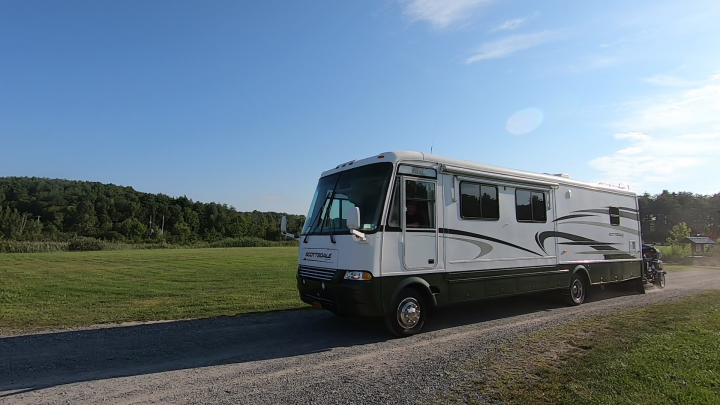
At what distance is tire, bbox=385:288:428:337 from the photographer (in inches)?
285

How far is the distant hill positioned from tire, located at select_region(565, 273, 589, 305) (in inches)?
2599

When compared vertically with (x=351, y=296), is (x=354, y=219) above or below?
above

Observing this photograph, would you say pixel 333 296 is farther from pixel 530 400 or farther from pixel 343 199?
pixel 530 400

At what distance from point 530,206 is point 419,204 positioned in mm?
3838

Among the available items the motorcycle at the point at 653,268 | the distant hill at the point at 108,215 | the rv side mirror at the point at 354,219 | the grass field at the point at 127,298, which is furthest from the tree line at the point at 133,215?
the rv side mirror at the point at 354,219

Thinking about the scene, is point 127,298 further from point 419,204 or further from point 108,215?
point 108,215

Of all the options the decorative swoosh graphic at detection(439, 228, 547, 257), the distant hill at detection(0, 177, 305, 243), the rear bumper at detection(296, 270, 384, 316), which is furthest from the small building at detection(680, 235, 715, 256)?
the distant hill at detection(0, 177, 305, 243)

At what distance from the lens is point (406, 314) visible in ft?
24.4

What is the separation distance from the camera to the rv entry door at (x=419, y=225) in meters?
7.47

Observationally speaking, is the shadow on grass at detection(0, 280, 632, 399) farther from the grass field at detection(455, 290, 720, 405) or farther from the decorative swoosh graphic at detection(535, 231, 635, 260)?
the grass field at detection(455, 290, 720, 405)

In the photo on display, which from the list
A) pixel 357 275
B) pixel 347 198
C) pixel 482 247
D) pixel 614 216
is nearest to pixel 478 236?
pixel 482 247

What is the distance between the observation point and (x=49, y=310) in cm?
1040

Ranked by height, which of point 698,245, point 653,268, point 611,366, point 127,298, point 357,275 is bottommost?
point 127,298

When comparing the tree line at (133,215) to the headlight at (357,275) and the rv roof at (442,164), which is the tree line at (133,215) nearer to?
the rv roof at (442,164)
